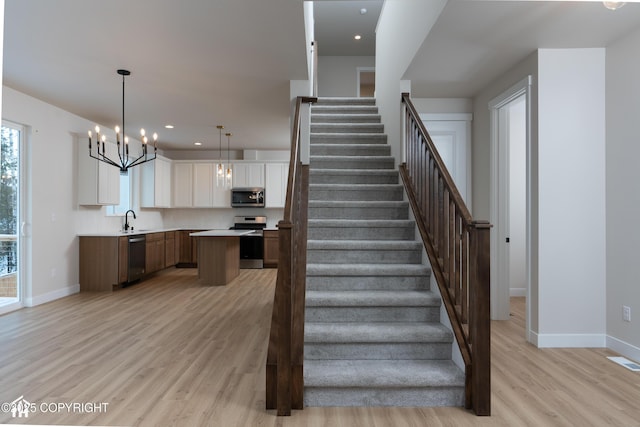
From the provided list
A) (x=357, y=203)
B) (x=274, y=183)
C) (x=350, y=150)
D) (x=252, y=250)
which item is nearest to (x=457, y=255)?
(x=357, y=203)

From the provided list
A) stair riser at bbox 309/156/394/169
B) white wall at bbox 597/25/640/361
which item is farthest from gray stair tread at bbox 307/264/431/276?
stair riser at bbox 309/156/394/169

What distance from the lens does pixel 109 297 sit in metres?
5.62

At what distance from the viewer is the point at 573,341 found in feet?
→ 11.5

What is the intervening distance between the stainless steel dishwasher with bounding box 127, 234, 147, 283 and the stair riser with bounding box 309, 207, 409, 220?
12.8 feet

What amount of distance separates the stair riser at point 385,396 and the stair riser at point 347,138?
351cm

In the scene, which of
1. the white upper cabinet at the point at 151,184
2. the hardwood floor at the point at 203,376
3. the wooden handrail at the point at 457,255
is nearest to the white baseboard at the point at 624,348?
the hardwood floor at the point at 203,376

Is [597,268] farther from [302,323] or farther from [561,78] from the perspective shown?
[302,323]

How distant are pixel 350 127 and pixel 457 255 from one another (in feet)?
10.6

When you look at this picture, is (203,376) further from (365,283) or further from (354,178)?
(354,178)

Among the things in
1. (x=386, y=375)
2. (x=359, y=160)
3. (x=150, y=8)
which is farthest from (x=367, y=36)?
(x=386, y=375)

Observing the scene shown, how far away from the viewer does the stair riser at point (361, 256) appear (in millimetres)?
3586

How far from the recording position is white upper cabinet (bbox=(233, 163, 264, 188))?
29.4ft

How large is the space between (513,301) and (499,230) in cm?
192

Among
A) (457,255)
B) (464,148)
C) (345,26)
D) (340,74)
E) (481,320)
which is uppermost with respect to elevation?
(345,26)
